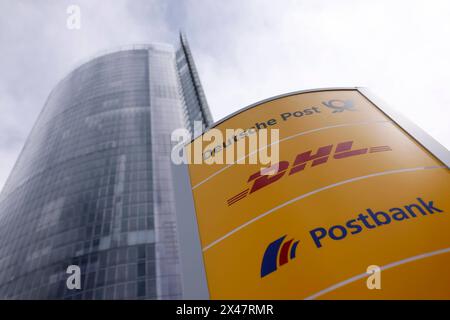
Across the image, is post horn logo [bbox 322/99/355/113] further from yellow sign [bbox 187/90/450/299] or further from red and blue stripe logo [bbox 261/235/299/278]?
red and blue stripe logo [bbox 261/235/299/278]

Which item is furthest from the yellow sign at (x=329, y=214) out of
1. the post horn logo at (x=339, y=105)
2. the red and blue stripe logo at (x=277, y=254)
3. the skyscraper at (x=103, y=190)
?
the skyscraper at (x=103, y=190)

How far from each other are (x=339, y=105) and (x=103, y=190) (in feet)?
170

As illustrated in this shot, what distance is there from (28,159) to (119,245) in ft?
147

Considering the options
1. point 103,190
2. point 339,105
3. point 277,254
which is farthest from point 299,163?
point 103,190

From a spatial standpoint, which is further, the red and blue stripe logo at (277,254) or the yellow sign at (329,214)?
the red and blue stripe logo at (277,254)

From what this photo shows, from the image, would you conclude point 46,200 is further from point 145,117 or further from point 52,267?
point 145,117

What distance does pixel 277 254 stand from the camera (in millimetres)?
3980

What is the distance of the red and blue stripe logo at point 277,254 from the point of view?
3.86 meters

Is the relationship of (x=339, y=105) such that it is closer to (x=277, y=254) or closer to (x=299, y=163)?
(x=299, y=163)

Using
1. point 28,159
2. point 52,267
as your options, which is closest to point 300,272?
point 52,267

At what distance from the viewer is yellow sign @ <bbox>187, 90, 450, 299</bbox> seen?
3545mm

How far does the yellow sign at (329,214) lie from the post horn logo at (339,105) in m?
0.16

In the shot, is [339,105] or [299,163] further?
[339,105]

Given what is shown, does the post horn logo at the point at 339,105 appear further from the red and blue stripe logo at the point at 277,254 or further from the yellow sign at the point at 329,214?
the red and blue stripe logo at the point at 277,254
